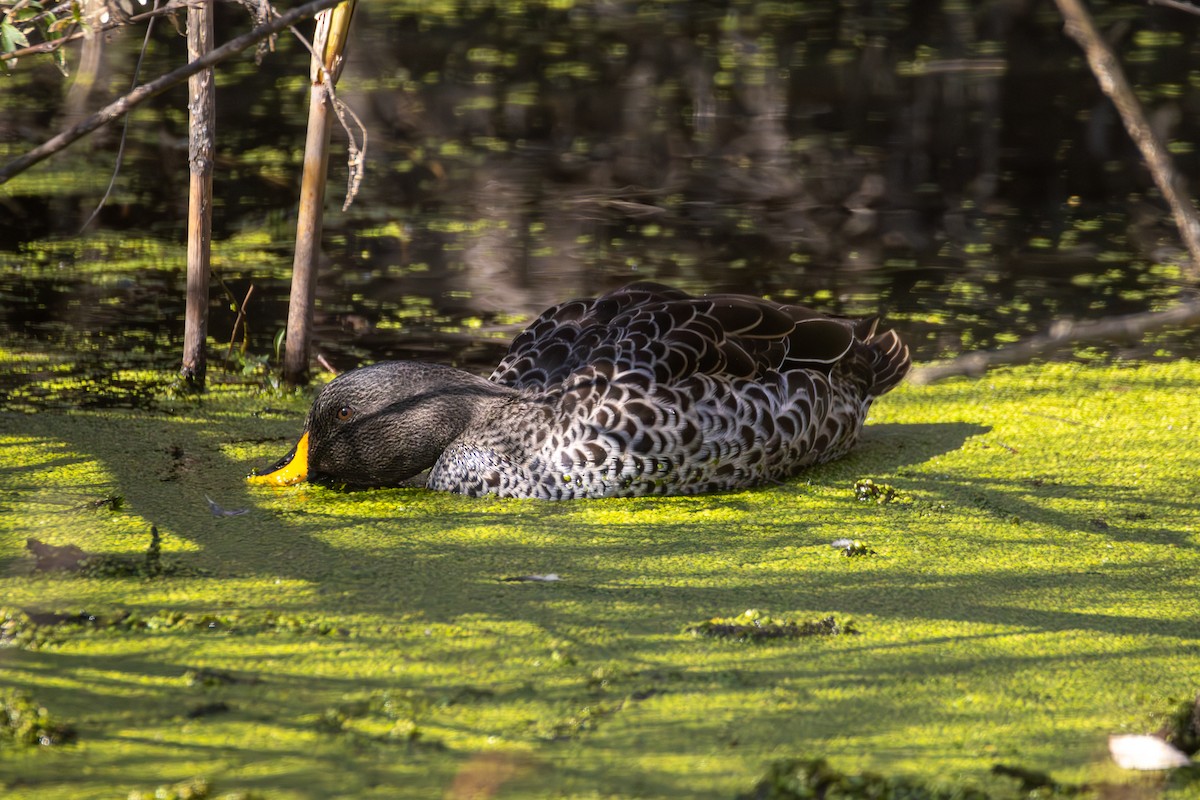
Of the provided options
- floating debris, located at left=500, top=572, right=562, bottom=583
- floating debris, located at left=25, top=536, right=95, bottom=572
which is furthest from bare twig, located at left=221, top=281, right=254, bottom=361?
floating debris, located at left=500, top=572, right=562, bottom=583

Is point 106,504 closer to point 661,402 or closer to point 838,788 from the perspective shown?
point 661,402

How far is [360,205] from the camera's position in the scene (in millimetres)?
7324

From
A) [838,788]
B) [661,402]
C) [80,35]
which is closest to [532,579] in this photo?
[661,402]

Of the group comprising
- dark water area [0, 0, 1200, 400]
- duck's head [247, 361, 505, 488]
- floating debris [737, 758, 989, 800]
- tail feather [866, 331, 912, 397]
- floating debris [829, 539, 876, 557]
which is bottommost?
floating debris [737, 758, 989, 800]

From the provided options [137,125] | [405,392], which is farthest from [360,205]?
[405,392]

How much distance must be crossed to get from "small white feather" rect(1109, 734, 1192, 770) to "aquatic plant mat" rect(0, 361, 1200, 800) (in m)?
0.04

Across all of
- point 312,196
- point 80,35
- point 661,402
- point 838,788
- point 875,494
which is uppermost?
point 80,35

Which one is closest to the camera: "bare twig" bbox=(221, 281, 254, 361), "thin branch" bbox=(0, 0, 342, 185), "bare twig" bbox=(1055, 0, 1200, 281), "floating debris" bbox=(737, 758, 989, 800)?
Result: "bare twig" bbox=(1055, 0, 1200, 281)

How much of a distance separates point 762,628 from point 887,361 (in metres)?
1.73

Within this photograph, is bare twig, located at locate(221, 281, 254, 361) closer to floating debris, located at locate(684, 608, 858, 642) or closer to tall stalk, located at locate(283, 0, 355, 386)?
tall stalk, located at locate(283, 0, 355, 386)

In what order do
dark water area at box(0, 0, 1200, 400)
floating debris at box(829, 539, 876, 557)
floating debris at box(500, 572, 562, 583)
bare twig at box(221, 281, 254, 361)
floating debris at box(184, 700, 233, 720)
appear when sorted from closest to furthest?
1. floating debris at box(184, 700, 233, 720)
2. floating debris at box(500, 572, 562, 583)
3. floating debris at box(829, 539, 876, 557)
4. bare twig at box(221, 281, 254, 361)
5. dark water area at box(0, 0, 1200, 400)

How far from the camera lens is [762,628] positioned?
3.03 metres

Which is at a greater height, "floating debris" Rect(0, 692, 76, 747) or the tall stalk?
the tall stalk

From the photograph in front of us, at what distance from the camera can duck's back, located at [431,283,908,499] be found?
12.7 ft
